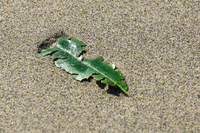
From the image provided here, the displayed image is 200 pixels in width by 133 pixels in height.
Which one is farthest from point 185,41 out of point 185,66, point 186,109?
point 186,109

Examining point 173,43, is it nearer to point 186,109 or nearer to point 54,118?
point 186,109

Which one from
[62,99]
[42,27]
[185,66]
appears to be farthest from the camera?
[42,27]

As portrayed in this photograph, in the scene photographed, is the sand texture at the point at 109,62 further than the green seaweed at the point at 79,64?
No

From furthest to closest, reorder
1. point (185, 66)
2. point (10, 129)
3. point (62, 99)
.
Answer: point (185, 66), point (62, 99), point (10, 129)

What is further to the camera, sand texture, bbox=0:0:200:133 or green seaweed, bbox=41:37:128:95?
green seaweed, bbox=41:37:128:95

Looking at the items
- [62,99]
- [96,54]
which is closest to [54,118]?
[62,99]

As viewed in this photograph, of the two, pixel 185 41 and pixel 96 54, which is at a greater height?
pixel 185 41

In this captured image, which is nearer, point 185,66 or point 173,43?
point 185,66

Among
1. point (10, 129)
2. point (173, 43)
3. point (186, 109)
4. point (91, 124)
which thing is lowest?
point (10, 129)
